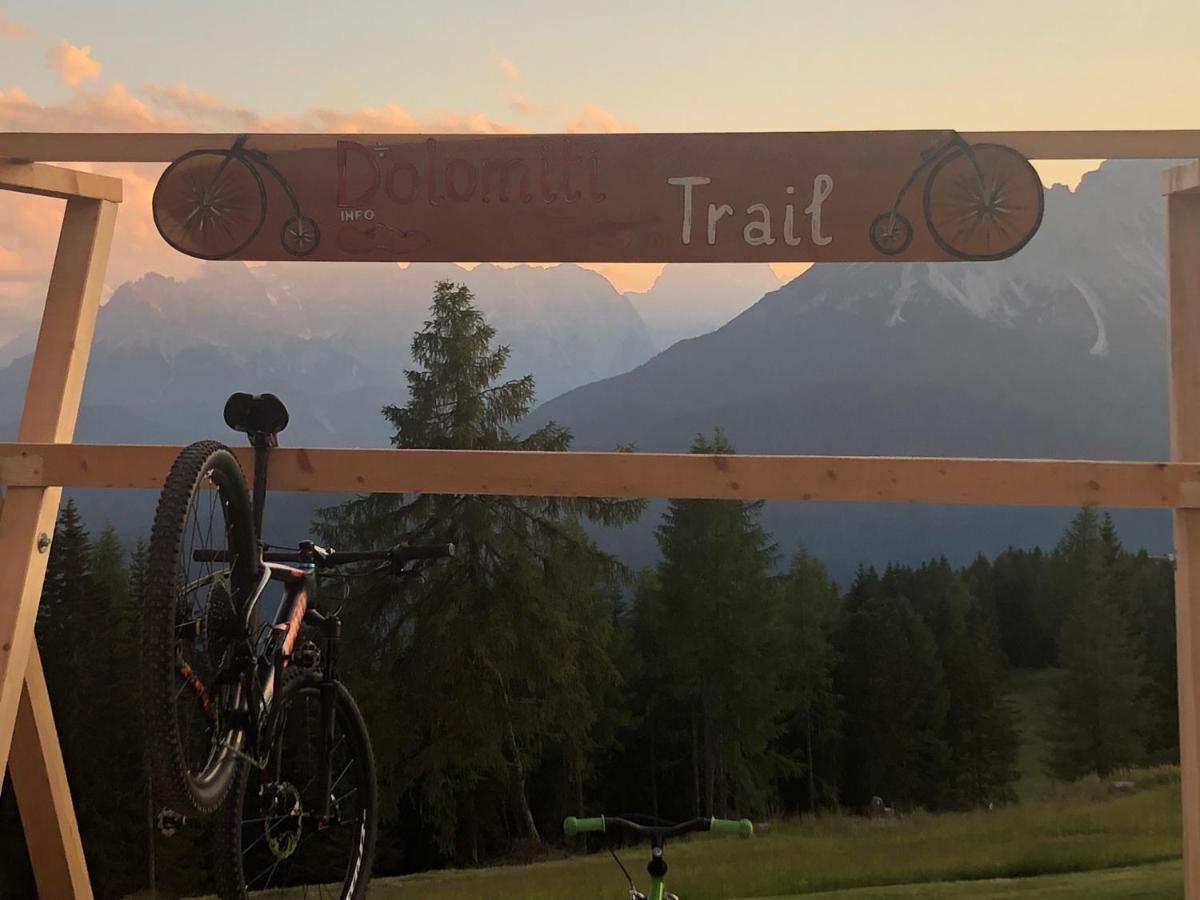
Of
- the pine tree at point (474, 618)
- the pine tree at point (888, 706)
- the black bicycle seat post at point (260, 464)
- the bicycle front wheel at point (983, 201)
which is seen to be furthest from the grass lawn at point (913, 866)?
the pine tree at point (888, 706)

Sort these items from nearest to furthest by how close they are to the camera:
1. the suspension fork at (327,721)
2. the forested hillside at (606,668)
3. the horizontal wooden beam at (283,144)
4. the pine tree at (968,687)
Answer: the suspension fork at (327,721)
the horizontal wooden beam at (283,144)
the forested hillside at (606,668)
the pine tree at (968,687)

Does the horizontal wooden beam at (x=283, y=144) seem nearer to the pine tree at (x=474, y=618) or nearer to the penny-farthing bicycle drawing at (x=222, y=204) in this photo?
the penny-farthing bicycle drawing at (x=222, y=204)

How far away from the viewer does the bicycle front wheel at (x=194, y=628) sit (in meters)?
2.11

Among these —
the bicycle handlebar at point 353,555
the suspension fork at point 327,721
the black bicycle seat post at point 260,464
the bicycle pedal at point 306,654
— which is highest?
the black bicycle seat post at point 260,464

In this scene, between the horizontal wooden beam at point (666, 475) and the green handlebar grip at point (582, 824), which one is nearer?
the green handlebar grip at point (582, 824)

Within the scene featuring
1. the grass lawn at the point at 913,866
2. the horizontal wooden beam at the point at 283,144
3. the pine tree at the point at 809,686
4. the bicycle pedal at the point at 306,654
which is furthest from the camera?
the pine tree at the point at 809,686

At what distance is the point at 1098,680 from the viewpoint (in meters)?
24.6

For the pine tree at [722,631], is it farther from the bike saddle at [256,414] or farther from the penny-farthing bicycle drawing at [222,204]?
the bike saddle at [256,414]

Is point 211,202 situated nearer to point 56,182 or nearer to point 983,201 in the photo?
point 56,182

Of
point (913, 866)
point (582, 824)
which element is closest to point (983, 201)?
point (582, 824)

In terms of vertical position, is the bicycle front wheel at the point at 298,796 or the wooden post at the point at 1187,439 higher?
the wooden post at the point at 1187,439

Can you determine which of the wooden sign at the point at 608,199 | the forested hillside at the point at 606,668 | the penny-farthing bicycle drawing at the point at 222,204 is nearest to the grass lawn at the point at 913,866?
the wooden sign at the point at 608,199

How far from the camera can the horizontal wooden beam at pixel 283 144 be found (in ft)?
11.0

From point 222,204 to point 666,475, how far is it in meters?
1.77
